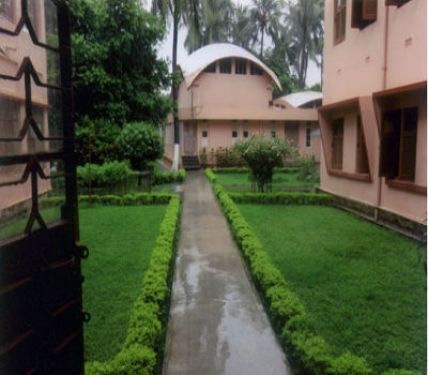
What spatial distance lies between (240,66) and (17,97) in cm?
2624

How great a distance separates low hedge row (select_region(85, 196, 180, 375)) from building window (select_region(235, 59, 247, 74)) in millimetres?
21714

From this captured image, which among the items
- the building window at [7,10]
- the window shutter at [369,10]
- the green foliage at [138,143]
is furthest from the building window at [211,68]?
the building window at [7,10]

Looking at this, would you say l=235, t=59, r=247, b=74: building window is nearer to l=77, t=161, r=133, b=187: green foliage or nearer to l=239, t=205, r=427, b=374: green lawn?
l=77, t=161, r=133, b=187: green foliage

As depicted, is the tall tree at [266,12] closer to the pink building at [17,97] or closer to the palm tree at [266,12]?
the palm tree at [266,12]

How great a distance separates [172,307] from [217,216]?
19.8ft

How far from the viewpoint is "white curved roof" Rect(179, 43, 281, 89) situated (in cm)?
2546

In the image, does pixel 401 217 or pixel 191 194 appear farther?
pixel 191 194

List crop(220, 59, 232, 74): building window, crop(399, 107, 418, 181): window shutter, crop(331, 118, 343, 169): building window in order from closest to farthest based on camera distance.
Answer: crop(399, 107, 418, 181): window shutter
crop(331, 118, 343, 169): building window
crop(220, 59, 232, 74): building window

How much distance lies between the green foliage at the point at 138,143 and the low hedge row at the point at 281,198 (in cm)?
485

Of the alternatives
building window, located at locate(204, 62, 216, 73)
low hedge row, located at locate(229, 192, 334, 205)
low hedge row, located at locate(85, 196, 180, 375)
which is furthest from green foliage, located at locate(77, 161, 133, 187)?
building window, located at locate(204, 62, 216, 73)

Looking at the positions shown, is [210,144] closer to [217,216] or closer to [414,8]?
[217,216]

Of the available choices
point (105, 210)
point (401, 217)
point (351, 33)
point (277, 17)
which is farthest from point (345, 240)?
point (277, 17)

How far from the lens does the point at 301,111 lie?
81.1 ft

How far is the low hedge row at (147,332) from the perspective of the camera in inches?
135
